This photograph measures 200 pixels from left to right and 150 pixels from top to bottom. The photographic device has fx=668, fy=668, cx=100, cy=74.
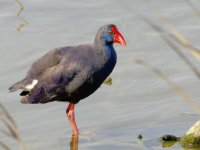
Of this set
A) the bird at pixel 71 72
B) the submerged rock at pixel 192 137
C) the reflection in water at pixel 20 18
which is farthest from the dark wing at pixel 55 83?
the reflection in water at pixel 20 18

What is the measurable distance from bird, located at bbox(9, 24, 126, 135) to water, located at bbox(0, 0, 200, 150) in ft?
0.83

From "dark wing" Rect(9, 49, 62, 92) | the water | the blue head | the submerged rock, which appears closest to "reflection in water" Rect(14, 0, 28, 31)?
the water

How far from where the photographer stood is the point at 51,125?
6.34m

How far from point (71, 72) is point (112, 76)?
4.72 feet

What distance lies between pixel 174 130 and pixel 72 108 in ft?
3.84

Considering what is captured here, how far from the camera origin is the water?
6.01 metres

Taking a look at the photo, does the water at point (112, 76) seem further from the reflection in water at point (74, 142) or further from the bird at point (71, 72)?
the bird at point (71, 72)

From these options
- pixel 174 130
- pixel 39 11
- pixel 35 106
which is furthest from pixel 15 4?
pixel 174 130

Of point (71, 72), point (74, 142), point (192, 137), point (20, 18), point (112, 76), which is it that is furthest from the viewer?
point (20, 18)

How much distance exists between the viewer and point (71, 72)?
6.24 meters

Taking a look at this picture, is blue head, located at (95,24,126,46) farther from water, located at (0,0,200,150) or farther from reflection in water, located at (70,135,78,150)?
reflection in water, located at (70,135,78,150)

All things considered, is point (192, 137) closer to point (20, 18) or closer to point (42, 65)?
point (42, 65)

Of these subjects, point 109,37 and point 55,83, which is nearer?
point 55,83

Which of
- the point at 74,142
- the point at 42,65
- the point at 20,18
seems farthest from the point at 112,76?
the point at 20,18
